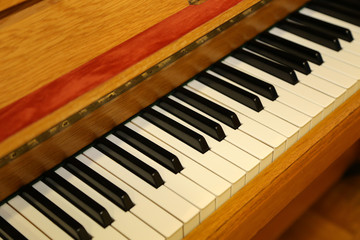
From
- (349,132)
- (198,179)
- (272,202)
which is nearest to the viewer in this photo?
(198,179)

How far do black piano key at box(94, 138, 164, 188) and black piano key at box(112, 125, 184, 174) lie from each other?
4 centimetres

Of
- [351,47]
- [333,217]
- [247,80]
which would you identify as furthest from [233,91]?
[333,217]

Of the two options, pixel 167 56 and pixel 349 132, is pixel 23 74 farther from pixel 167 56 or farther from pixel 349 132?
pixel 349 132

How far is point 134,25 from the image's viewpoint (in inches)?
52.6

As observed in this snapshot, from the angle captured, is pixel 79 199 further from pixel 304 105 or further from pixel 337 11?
pixel 337 11

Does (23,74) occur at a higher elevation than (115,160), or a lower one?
higher

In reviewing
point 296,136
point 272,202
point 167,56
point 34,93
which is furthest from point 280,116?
point 34,93

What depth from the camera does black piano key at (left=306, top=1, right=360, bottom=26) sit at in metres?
1.88

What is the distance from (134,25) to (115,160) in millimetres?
379

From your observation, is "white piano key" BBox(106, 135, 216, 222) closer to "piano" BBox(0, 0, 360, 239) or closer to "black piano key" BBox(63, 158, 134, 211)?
"piano" BBox(0, 0, 360, 239)

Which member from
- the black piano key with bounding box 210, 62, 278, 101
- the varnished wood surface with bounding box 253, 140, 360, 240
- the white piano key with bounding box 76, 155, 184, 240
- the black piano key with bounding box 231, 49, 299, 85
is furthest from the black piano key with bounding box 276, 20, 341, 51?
the white piano key with bounding box 76, 155, 184, 240

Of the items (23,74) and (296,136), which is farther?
(296,136)

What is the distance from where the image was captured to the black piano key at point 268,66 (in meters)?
1.58

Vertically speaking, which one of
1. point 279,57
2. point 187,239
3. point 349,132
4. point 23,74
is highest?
point 23,74
